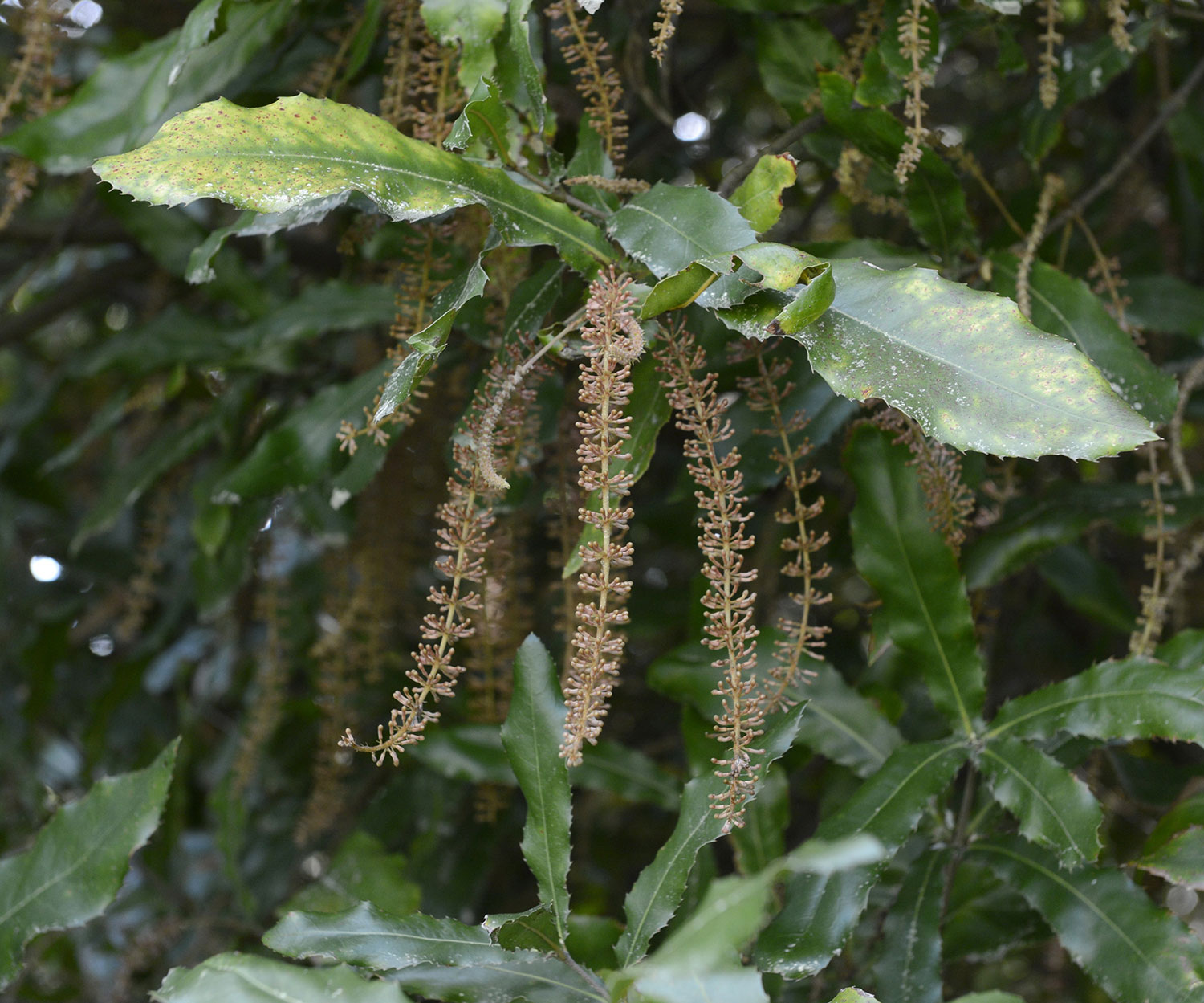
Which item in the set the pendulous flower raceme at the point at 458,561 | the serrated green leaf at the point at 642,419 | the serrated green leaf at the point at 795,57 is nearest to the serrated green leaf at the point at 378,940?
the pendulous flower raceme at the point at 458,561

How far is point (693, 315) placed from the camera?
743mm

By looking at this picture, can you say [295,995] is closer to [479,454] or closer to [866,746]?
[479,454]

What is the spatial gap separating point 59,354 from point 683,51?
4.34ft

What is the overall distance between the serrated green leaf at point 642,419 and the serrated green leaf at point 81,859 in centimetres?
37

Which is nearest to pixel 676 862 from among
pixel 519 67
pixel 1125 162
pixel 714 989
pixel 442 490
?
pixel 714 989

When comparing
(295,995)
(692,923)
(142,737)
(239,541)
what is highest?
(692,923)

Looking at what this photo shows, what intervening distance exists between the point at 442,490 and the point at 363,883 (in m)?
0.44

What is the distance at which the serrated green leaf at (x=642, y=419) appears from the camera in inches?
24.7

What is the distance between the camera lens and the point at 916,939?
77 cm

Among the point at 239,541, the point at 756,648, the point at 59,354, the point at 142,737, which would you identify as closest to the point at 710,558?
the point at 756,648

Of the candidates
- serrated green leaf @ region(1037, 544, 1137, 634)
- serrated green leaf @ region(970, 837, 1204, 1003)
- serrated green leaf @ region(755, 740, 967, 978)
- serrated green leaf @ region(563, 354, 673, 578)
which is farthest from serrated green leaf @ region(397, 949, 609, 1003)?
serrated green leaf @ region(1037, 544, 1137, 634)

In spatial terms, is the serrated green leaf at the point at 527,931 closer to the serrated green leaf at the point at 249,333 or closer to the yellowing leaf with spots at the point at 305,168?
the yellowing leaf with spots at the point at 305,168

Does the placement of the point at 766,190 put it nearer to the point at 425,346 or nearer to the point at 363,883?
the point at 425,346

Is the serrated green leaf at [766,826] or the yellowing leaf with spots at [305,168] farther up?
the yellowing leaf with spots at [305,168]
